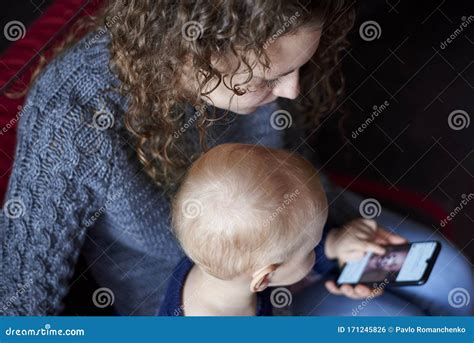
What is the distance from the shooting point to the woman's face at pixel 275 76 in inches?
26.9

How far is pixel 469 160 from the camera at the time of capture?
38.0 inches

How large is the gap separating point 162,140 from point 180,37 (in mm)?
203

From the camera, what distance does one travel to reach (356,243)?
3.13 feet
